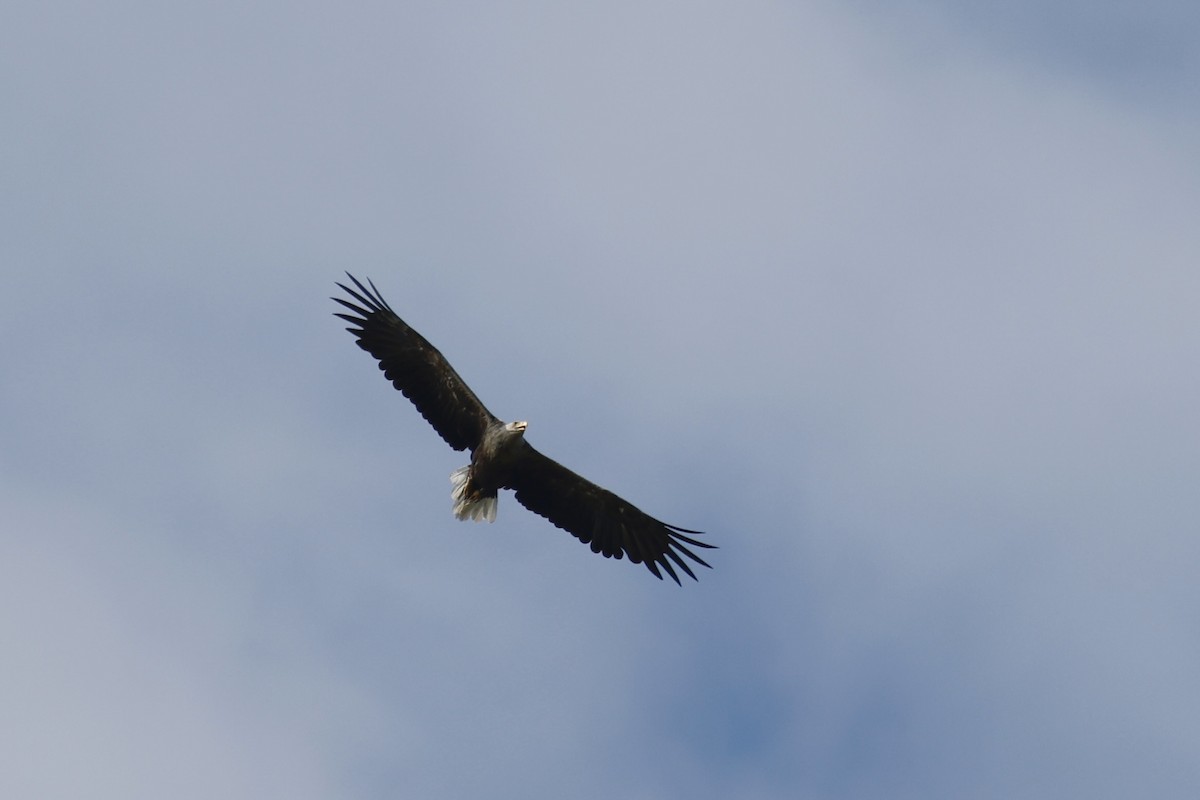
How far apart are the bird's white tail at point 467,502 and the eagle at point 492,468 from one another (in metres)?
0.02

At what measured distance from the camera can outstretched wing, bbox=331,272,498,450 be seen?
36000 mm

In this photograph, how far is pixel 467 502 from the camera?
3672 centimetres

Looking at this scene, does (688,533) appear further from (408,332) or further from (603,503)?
(408,332)

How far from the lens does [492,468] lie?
36125mm

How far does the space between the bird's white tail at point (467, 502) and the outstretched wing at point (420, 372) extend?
21.8 inches

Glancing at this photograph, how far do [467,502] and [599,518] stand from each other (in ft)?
6.90

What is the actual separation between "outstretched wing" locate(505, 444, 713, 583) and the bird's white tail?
17.3 inches

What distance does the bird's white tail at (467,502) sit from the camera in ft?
120

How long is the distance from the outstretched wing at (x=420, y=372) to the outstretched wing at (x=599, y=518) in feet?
3.83

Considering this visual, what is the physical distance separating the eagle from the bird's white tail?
16mm

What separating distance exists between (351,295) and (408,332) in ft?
3.44

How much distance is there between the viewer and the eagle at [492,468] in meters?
36.0

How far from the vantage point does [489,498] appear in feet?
121

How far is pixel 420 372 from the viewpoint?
36.2 meters
